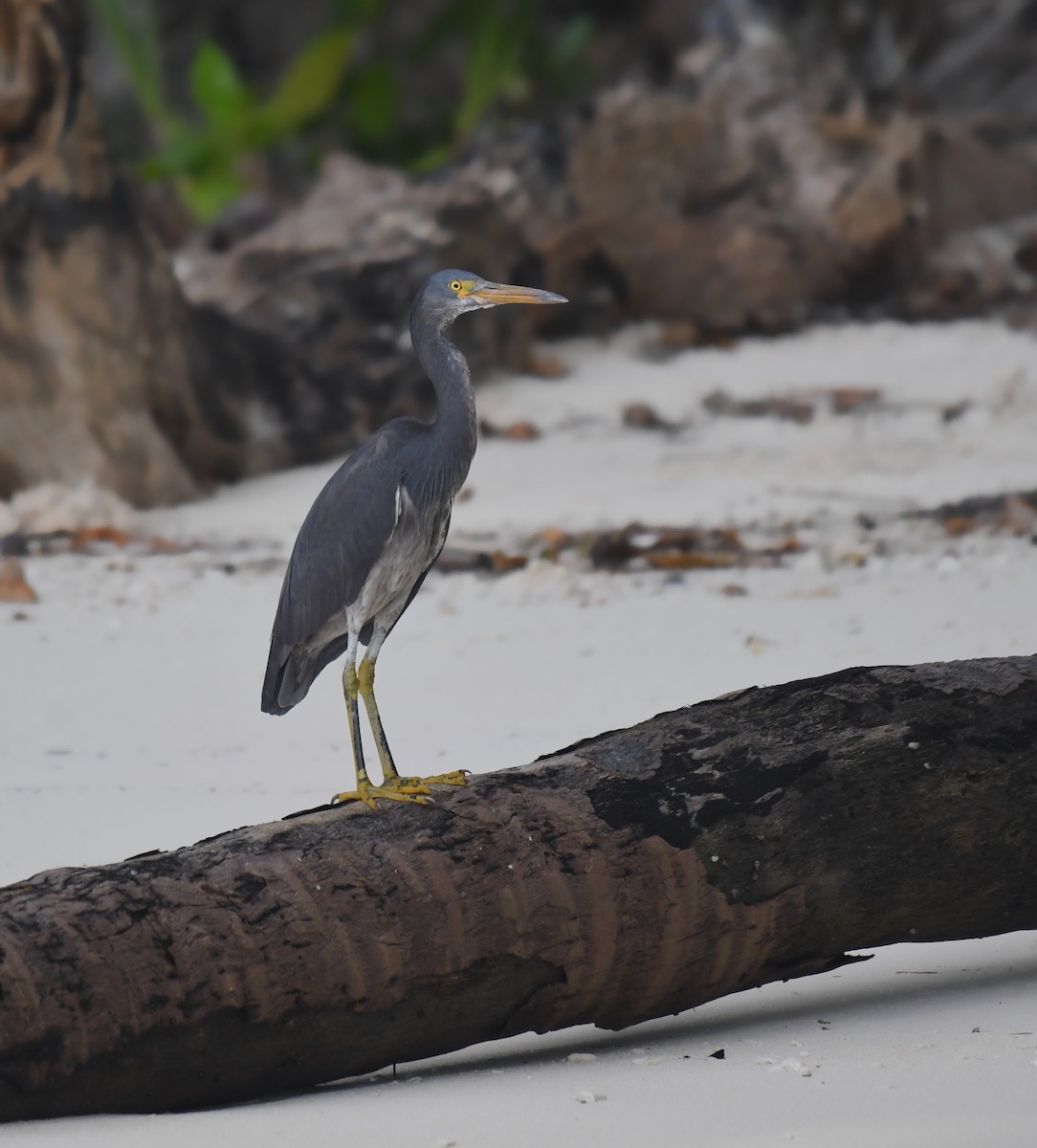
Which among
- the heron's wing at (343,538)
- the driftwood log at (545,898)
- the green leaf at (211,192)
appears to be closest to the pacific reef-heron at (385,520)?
the heron's wing at (343,538)

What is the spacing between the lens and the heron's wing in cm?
303

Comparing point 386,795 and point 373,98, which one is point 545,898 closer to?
point 386,795

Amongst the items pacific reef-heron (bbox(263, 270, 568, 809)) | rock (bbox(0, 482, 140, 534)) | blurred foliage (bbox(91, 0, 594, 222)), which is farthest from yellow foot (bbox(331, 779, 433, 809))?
blurred foliage (bbox(91, 0, 594, 222))

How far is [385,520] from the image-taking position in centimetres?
302

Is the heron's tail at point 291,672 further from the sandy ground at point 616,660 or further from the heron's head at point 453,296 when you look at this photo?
the heron's head at point 453,296

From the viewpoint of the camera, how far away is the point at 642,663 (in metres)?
4.47

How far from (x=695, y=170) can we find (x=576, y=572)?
4166mm

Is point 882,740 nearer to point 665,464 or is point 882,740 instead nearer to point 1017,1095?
point 1017,1095

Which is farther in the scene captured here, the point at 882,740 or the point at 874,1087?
the point at 882,740

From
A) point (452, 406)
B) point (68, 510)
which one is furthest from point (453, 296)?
point (68, 510)

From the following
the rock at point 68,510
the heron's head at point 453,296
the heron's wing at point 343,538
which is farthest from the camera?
the rock at point 68,510

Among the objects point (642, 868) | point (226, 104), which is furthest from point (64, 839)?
point (226, 104)

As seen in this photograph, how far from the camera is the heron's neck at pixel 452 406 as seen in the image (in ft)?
10.1

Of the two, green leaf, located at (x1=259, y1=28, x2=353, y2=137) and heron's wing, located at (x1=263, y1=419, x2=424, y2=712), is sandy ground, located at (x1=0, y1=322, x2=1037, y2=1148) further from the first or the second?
green leaf, located at (x1=259, y1=28, x2=353, y2=137)
